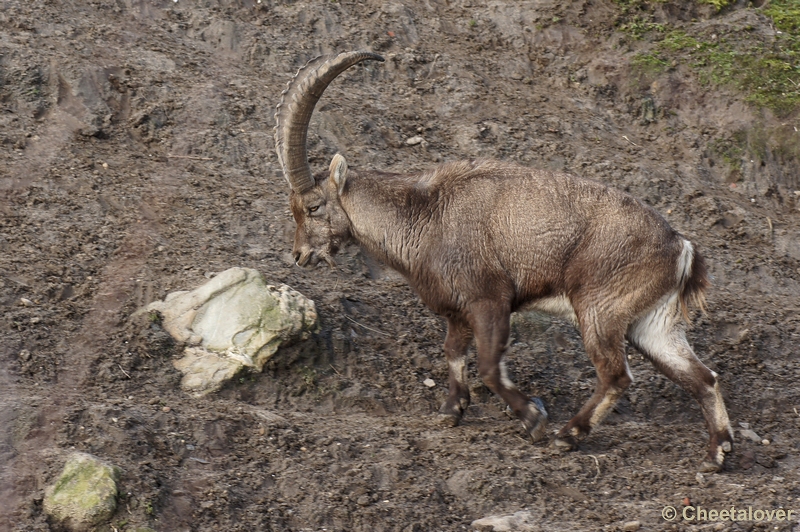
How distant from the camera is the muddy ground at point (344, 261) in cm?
641

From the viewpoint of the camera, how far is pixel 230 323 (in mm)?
7844

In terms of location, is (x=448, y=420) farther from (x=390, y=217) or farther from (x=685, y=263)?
(x=685, y=263)

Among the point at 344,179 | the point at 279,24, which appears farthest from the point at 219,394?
the point at 279,24

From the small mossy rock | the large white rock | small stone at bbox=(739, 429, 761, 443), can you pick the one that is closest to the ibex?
small stone at bbox=(739, 429, 761, 443)

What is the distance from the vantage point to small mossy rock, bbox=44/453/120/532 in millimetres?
5652

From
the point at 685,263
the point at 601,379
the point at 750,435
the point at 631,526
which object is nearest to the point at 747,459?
the point at 750,435

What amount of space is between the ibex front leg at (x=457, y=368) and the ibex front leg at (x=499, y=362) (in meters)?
0.43

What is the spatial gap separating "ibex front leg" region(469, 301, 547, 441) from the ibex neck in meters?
0.83

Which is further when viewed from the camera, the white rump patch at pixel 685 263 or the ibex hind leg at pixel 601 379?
the white rump patch at pixel 685 263

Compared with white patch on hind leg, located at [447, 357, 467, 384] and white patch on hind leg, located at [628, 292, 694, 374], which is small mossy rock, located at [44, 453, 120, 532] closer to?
white patch on hind leg, located at [447, 357, 467, 384]

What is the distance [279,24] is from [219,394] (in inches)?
282

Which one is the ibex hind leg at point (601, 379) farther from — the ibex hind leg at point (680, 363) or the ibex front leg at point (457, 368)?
the ibex front leg at point (457, 368)

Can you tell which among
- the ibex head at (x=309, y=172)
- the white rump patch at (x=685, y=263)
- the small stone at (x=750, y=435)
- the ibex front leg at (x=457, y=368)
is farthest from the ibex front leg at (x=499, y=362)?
the small stone at (x=750, y=435)

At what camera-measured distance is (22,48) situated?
11.2 m
